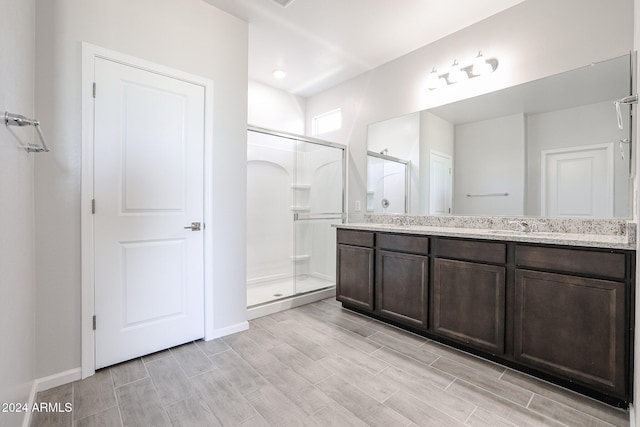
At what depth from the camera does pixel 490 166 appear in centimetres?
258

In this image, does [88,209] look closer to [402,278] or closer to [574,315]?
[402,278]

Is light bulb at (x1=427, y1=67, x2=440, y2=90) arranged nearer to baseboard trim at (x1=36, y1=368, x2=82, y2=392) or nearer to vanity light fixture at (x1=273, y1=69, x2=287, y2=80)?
vanity light fixture at (x1=273, y1=69, x2=287, y2=80)

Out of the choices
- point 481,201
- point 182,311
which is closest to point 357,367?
point 182,311

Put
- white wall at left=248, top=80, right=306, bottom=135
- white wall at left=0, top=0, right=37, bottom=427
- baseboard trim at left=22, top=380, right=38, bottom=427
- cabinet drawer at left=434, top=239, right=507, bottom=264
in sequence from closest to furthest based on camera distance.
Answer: white wall at left=0, top=0, right=37, bottom=427, baseboard trim at left=22, top=380, right=38, bottom=427, cabinet drawer at left=434, top=239, right=507, bottom=264, white wall at left=248, top=80, right=306, bottom=135

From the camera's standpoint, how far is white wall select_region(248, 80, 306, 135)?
3857 millimetres

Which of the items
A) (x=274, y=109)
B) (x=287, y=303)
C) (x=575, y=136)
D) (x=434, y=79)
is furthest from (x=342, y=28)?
(x=287, y=303)

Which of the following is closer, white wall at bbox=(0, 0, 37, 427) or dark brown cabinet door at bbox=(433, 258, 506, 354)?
white wall at bbox=(0, 0, 37, 427)

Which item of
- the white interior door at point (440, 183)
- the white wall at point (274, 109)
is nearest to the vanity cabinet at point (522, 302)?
the white interior door at point (440, 183)

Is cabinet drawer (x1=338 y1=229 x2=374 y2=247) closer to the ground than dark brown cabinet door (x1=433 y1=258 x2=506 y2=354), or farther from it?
farther from it

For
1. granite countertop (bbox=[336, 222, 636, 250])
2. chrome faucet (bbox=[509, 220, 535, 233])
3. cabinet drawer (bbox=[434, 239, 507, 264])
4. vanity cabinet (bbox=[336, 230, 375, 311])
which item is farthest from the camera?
vanity cabinet (bbox=[336, 230, 375, 311])

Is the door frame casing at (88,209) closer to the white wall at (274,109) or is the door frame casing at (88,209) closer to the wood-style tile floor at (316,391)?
the wood-style tile floor at (316,391)

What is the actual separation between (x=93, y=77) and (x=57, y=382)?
6.30ft

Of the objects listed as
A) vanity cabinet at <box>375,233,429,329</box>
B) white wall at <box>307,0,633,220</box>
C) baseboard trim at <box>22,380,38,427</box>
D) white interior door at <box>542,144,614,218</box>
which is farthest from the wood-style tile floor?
white wall at <box>307,0,633,220</box>

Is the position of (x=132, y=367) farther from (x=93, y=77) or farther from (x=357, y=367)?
(x=93, y=77)
